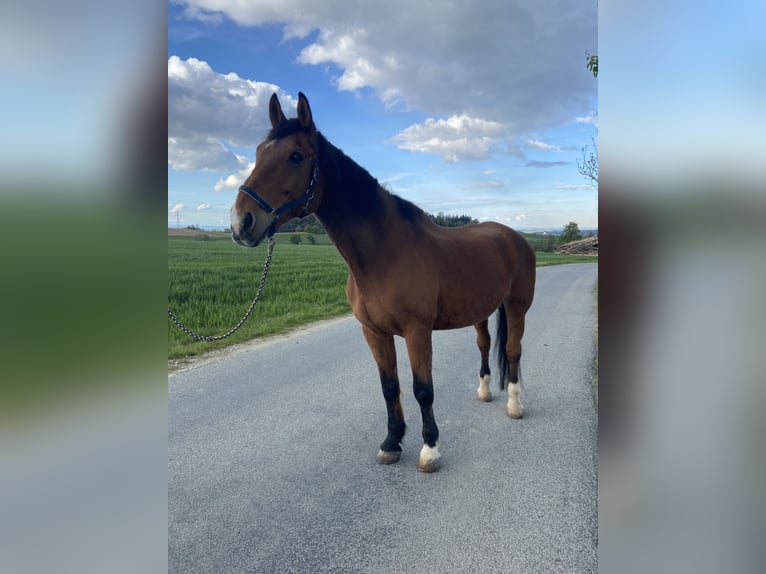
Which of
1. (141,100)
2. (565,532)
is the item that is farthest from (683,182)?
(565,532)

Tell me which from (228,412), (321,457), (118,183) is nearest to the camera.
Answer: (118,183)

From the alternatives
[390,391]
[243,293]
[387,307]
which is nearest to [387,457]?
[390,391]

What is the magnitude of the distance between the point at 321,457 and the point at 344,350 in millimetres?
2774

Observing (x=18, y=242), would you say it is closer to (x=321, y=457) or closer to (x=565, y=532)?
(x=565, y=532)

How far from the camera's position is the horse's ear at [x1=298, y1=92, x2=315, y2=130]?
2217mm

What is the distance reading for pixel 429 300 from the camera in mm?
2867

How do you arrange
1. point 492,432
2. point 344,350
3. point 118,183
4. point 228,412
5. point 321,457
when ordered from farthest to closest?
point 344,350
point 228,412
point 492,432
point 321,457
point 118,183

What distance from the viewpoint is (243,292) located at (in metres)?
7.87

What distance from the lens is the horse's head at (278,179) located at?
2119 mm

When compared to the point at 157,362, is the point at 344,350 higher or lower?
lower

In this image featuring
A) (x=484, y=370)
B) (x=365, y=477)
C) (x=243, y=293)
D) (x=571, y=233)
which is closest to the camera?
(x=571, y=233)

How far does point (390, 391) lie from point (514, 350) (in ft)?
4.40

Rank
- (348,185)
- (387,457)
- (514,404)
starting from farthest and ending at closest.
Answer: (514,404)
(387,457)
(348,185)

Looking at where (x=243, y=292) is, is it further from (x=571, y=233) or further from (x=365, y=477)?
(x=571, y=233)
